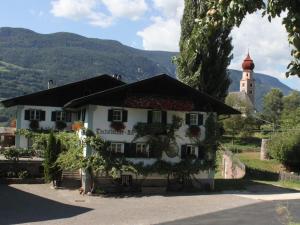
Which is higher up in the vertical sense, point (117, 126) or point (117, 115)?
point (117, 115)

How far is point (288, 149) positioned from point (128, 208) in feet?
85.9

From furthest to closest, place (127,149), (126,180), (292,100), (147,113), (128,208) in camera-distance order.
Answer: (292,100) → (147,113) → (126,180) → (127,149) → (128,208)

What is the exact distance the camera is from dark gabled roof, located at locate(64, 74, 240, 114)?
33.5m

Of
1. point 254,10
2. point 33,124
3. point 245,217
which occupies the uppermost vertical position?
point 33,124

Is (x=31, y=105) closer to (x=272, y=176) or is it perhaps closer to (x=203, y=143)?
(x=203, y=143)

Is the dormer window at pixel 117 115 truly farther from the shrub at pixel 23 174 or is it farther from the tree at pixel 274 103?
the tree at pixel 274 103

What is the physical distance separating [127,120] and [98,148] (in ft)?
9.08

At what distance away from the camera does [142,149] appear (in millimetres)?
34844

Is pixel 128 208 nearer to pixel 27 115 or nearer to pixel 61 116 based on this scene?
pixel 61 116

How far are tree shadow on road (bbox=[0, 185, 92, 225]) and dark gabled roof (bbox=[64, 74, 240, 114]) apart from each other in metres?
6.96

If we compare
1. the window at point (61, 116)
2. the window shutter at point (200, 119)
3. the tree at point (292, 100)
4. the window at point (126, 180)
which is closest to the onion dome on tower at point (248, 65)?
the tree at point (292, 100)

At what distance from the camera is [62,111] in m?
43.0

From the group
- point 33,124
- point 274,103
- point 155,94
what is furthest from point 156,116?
point 274,103

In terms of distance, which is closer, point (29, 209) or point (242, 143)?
point (29, 209)
